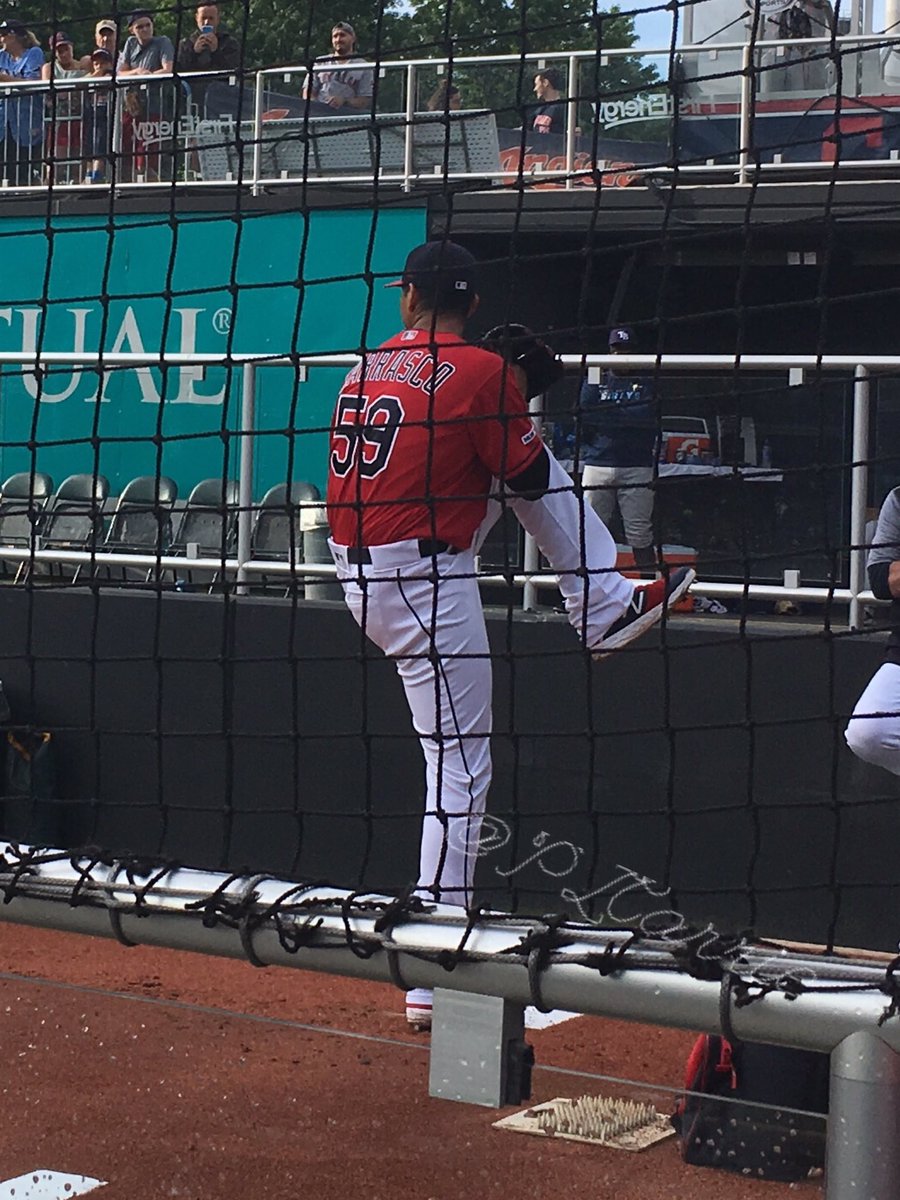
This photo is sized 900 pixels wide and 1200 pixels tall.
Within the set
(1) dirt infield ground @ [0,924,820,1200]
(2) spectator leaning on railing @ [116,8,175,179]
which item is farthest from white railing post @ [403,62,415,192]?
(1) dirt infield ground @ [0,924,820,1200]

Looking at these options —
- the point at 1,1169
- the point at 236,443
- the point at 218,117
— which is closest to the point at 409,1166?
the point at 1,1169

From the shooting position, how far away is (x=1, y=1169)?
3.80 m

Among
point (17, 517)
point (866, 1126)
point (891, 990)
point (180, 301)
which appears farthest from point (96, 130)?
point (866, 1126)

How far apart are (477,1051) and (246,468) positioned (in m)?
4.29

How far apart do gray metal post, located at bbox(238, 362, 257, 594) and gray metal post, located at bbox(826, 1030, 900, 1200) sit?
14.8ft

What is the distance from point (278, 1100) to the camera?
14.3ft

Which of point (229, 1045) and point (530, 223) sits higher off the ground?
point (530, 223)

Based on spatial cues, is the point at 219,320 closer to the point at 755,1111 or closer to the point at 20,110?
the point at 20,110

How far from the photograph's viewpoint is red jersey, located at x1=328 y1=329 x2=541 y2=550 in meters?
4.13

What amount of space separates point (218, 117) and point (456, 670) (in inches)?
372

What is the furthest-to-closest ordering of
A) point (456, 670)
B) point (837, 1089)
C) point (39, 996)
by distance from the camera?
point (39, 996)
point (456, 670)
point (837, 1089)

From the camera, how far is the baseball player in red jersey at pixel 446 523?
163 inches

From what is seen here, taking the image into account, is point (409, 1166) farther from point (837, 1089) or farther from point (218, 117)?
point (218, 117)

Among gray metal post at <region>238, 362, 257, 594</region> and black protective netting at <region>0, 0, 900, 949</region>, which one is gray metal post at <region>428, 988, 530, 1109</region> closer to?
black protective netting at <region>0, 0, 900, 949</region>
